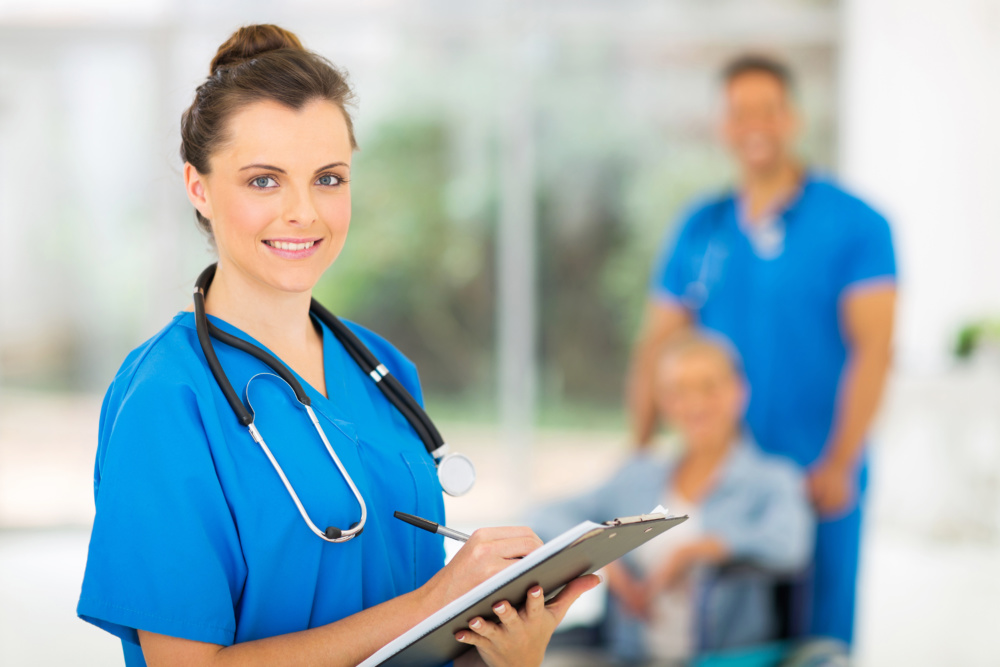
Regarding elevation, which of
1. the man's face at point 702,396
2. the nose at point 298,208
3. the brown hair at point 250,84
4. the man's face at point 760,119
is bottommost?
the man's face at point 702,396

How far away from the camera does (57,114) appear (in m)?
3.86

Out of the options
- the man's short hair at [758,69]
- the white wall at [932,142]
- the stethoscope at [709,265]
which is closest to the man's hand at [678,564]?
the stethoscope at [709,265]

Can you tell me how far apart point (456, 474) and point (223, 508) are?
279 millimetres

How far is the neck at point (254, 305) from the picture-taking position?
93 cm

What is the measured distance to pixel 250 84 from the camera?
882mm

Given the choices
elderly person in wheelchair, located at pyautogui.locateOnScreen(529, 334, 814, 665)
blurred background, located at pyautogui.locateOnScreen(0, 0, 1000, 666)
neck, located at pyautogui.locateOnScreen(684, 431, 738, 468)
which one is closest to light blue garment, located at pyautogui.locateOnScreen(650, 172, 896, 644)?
elderly person in wheelchair, located at pyautogui.locateOnScreen(529, 334, 814, 665)

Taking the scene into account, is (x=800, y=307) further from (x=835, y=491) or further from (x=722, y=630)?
(x=722, y=630)

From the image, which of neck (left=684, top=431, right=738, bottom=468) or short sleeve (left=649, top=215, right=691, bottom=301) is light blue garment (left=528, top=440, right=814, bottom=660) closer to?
neck (left=684, top=431, right=738, bottom=468)

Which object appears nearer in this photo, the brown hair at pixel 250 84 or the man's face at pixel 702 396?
the brown hair at pixel 250 84

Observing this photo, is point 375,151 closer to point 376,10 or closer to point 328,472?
point 376,10

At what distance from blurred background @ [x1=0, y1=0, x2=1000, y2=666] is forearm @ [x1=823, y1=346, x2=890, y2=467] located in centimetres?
135

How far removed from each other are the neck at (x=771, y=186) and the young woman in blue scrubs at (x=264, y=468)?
211 centimetres

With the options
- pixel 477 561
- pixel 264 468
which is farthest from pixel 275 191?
pixel 477 561

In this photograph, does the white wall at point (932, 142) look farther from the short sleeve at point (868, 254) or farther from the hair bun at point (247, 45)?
the hair bun at point (247, 45)
